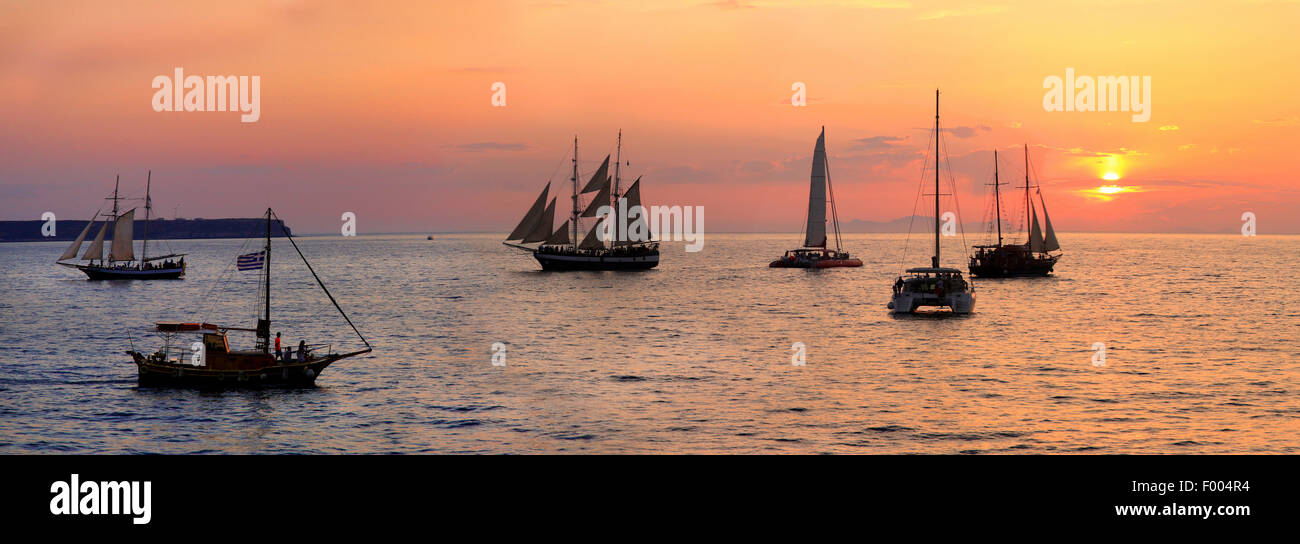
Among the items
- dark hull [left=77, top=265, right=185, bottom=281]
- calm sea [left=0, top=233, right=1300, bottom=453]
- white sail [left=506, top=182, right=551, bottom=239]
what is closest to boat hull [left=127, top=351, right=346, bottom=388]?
calm sea [left=0, top=233, right=1300, bottom=453]

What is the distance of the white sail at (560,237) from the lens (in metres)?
156

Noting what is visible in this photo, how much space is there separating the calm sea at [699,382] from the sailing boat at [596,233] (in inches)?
1756

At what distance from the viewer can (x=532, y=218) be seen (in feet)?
497

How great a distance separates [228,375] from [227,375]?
5cm

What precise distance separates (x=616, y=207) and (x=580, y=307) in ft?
181

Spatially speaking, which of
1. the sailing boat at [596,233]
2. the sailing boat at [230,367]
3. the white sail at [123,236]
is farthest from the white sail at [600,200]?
the sailing boat at [230,367]

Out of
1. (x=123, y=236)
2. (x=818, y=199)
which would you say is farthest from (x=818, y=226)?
(x=123, y=236)

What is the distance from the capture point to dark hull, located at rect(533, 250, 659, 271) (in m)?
158

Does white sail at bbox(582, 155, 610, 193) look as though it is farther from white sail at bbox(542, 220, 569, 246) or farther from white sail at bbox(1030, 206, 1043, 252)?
white sail at bbox(1030, 206, 1043, 252)

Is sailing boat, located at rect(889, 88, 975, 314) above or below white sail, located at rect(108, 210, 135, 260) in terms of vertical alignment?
below

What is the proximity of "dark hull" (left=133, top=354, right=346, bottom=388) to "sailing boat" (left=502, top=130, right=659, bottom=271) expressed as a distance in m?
102
